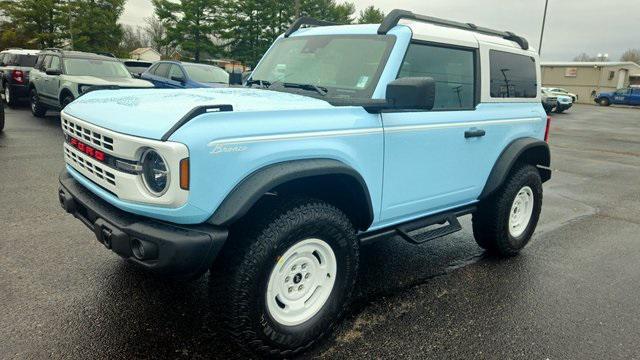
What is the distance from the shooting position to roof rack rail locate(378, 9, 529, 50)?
3367 millimetres

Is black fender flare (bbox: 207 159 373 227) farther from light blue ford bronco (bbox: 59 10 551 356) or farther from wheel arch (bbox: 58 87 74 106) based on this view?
wheel arch (bbox: 58 87 74 106)

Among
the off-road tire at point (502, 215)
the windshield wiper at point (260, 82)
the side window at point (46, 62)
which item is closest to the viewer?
the windshield wiper at point (260, 82)

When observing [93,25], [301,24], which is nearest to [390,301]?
[301,24]

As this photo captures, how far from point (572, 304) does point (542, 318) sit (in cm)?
43

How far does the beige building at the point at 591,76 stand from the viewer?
4847 cm

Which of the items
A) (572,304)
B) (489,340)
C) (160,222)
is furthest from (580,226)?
(160,222)

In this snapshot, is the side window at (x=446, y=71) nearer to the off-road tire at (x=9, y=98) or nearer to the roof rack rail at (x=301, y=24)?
the roof rack rail at (x=301, y=24)

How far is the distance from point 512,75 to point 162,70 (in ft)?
34.4

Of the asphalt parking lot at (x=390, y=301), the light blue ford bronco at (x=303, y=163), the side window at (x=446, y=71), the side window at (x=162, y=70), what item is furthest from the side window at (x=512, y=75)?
the side window at (x=162, y=70)

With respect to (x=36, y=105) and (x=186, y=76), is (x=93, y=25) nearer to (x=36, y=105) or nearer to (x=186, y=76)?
(x=36, y=105)

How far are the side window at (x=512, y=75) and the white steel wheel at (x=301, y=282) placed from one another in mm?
2235

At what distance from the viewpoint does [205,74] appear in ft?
38.1

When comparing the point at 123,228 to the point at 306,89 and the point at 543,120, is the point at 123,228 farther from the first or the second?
the point at 543,120

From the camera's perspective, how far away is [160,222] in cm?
235
